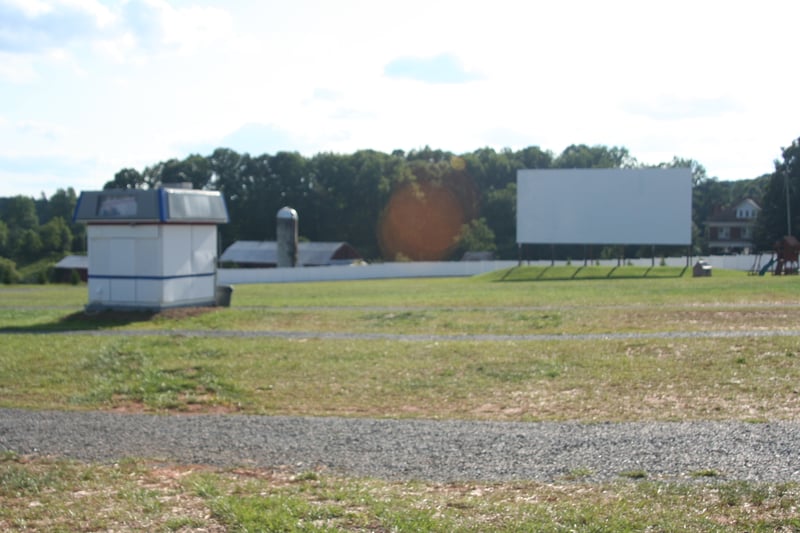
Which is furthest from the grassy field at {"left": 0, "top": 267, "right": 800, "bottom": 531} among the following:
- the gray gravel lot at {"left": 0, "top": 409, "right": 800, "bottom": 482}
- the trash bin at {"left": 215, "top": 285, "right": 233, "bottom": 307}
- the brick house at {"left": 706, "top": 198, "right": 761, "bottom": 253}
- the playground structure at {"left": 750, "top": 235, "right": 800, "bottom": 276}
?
the brick house at {"left": 706, "top": 198, "right": 761, "bottom": 253}

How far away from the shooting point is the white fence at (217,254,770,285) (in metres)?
56.8

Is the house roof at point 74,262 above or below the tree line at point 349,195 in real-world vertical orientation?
below

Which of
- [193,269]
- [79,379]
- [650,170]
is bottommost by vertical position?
[79,379]

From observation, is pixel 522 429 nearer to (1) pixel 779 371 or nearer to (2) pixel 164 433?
(2) pixel 164 433

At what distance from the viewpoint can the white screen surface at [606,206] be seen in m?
53.7

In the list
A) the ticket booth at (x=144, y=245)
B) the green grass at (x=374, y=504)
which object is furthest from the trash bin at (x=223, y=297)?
the green grass at (x=374, y=504)

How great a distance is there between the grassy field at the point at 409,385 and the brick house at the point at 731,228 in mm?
79632

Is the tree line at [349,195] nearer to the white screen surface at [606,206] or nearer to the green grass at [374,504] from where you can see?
the white screen surface at [606,206]

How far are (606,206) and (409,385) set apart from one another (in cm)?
4274

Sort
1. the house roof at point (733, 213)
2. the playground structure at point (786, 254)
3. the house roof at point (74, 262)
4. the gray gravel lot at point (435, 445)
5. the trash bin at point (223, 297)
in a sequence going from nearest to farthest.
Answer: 1. the gray gravel lot at point (435, 445)
2. the trash bin at point (223, 297)
3. the playground structure at point (786, 254)
4. the house roof at point (74, 262)
5. the house roof at point (733, 213)

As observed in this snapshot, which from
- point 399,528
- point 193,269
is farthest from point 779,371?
point 193,269

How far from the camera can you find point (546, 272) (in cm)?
5353

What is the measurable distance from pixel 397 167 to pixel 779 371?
94.9 m

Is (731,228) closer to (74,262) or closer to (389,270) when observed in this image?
(389,270)
